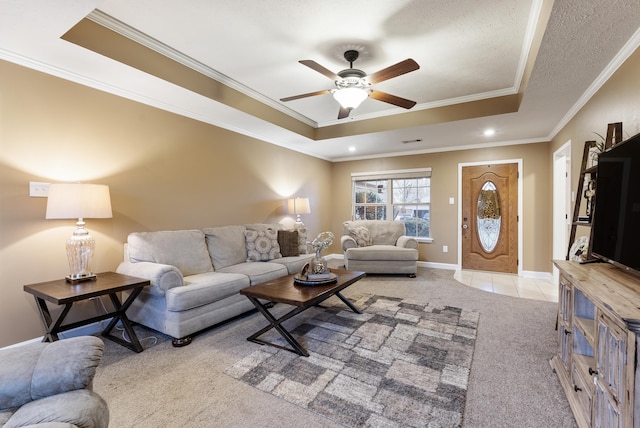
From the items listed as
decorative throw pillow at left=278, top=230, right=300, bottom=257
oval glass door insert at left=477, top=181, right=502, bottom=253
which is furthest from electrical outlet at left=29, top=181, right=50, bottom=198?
oval glass door insert at left=477, top=181, right=502, bottom=253

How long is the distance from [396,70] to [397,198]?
4.12 m

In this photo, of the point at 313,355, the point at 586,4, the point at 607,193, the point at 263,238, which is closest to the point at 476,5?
the point at 586,4

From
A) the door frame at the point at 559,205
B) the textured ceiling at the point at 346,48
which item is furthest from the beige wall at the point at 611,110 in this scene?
the door frame at the point at 559,205

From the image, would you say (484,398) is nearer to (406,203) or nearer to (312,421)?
(312,421)

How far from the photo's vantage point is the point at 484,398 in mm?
1793

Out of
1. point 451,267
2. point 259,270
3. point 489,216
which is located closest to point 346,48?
point 259,270

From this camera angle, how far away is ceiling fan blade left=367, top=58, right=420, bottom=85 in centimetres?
221

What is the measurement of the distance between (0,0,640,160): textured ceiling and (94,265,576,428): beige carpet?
231 cm

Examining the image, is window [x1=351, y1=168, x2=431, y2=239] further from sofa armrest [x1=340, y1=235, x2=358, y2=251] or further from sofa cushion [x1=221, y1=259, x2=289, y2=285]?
sofa cushion [x1=221, y1=259, x2=289, y2=285]

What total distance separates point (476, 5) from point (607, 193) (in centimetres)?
157

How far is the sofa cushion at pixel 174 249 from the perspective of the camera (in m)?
2.84

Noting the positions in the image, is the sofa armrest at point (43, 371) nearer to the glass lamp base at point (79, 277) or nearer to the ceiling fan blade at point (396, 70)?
the glass lamp base at point (79, 277)

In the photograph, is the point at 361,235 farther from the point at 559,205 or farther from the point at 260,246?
the point at 559,205

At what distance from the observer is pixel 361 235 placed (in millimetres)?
5336
